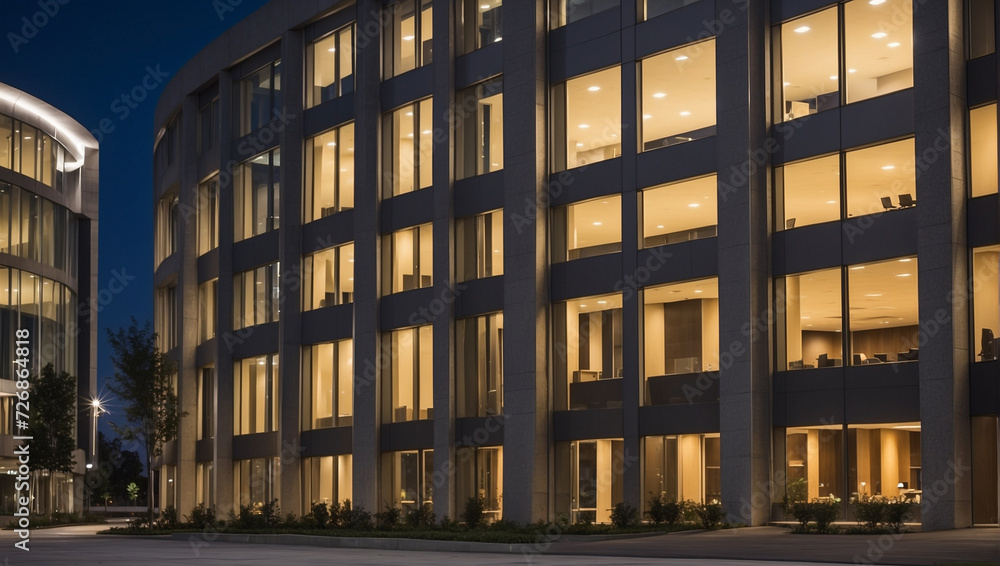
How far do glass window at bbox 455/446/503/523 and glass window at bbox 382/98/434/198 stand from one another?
380 inches

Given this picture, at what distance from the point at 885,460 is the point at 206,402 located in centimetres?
3391

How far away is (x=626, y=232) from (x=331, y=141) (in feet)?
52.8

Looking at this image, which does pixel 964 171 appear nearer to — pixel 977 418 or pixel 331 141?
pixel 977 418

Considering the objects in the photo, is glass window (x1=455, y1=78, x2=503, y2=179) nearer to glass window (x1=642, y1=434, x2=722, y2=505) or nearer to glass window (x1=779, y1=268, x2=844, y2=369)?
glass window (x1=642, y1=434, x2=722, y2=505)

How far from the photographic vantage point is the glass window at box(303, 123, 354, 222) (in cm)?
4656

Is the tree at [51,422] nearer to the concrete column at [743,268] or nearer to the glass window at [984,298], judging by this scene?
the concrete column at [743,268]

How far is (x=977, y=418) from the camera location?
28.5m

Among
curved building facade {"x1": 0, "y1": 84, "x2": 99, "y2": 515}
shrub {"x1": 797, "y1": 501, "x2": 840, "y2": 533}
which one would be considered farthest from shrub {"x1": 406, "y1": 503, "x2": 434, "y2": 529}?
curved building facade {"x1": 0, "y1": 84, "x2": 99, "y2": 515}

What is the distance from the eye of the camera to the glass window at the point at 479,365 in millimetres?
39500

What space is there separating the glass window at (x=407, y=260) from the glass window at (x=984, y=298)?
18.7 meters

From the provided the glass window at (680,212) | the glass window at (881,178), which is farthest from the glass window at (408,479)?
the glass window at (881,178)

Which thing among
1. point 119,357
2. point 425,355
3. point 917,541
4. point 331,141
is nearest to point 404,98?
point 331,141

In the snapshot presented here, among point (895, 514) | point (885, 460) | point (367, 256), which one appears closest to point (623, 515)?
point (885, 460)

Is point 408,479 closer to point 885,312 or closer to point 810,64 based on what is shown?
point 885,312
